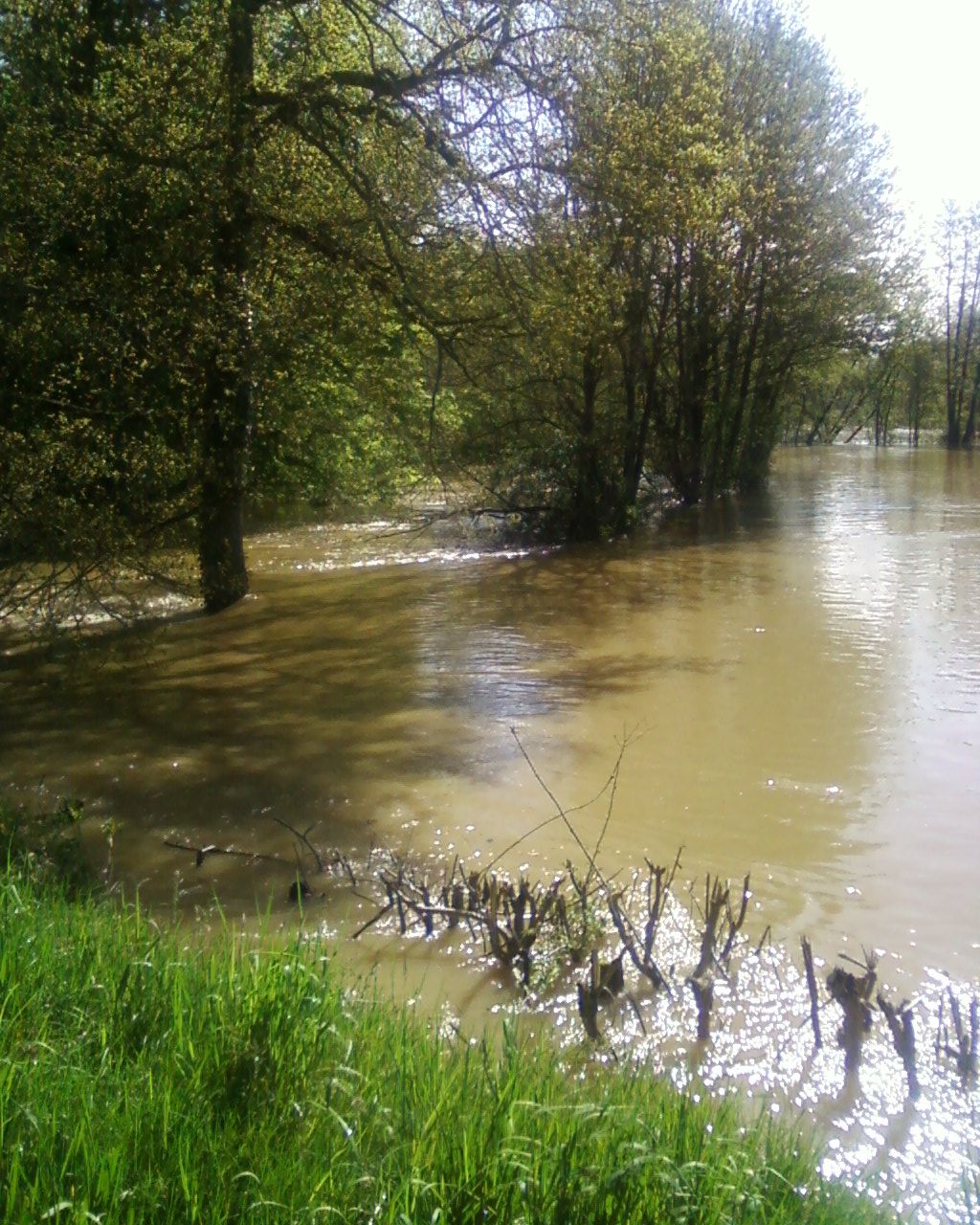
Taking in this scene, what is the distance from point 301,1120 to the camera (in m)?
3.00

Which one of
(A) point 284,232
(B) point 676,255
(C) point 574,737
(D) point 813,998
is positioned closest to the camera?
(D) point 813,998

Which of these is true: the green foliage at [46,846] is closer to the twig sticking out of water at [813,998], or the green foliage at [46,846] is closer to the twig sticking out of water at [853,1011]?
the twig sticking out of water at [813,998]

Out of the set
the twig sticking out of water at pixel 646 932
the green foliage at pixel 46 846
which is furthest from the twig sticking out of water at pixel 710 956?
the green foliage at pixel 46 846

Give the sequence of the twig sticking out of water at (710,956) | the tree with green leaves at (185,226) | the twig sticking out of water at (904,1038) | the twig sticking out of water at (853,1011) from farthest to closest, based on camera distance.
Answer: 1. the tree with green leaves at (185,226)
2. the twig sticking out of water at (710,956)
3. the twig sticking out of water at (853,1011)
4. the twig sticking out of water at (904,1038)

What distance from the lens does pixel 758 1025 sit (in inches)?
189

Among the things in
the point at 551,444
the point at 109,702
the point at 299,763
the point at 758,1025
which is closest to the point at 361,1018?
the point at 758,1025

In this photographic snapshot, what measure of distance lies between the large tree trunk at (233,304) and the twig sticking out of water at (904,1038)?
8535 millimetres

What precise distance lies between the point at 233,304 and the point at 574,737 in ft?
17.2

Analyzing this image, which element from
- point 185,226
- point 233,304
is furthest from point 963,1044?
point 185,226

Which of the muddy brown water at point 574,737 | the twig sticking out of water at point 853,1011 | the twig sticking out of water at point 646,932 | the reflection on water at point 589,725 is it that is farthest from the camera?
the reflection on water at point 589,725

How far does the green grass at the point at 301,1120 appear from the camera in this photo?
2.59 meters

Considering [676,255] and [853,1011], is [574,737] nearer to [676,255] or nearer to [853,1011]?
[853,1011]

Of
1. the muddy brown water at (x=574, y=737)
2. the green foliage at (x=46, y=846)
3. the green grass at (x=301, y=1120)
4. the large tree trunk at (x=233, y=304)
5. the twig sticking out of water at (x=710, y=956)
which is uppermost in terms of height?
the large tree trunk at (x=233, y=304)

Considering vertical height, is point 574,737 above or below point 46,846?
below
